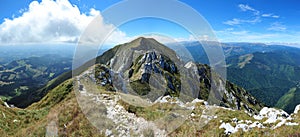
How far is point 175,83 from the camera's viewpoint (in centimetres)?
15600

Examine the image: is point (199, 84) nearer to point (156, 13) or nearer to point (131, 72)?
point (131, 72)

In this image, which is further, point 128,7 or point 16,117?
point 16,117

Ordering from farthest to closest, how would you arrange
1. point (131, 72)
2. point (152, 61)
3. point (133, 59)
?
point (133, 59) → point (152, 61) → point (131, 72)

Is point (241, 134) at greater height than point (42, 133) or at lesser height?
greater

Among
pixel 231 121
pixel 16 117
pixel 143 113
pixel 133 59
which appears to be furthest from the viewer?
pixel 133 59

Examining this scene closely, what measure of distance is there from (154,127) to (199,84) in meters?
175

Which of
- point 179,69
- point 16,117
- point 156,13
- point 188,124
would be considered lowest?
point 179,69

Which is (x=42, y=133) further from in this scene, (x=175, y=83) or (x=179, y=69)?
(x=179, y=69)

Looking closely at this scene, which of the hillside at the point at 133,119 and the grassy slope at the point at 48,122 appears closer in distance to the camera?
the hillside at the point at 133,119

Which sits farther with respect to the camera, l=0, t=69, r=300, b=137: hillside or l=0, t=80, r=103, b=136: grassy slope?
l=0, t=80, r=103, b=136: grassy slope

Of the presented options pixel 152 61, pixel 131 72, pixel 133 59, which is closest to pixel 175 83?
pixel 152 61

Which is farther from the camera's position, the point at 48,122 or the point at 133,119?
the point at 133,119

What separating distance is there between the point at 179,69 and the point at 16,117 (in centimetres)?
17164

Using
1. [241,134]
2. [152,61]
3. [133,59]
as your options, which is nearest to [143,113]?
[241,134]
